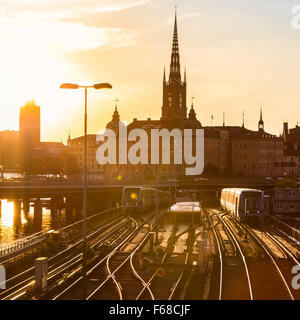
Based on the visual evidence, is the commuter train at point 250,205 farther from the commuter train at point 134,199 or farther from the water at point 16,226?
the water at point 16,226

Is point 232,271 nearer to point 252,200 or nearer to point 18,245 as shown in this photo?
point 18,245

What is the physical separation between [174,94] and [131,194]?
118714 millimetres

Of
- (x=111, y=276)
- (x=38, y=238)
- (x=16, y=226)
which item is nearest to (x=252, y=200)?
(x=38, y=238)

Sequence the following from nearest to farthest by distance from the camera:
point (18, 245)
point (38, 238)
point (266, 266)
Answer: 1. point (266, 266)
2. point (18, 245)
3. point (38, 238)

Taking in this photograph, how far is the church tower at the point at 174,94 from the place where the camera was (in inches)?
7298

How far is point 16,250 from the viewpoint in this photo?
3897 cm

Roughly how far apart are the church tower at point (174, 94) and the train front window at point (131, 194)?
383 feet

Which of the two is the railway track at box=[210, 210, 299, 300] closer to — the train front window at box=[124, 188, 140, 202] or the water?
the train front window at box=[124, 188, 140, 202]

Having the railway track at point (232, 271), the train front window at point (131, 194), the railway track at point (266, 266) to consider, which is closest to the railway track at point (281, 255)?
the railway track at point (266, 266)

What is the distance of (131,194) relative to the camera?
70.5m

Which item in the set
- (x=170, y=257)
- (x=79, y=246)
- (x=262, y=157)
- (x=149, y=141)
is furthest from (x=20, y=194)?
(x=262, y=157)

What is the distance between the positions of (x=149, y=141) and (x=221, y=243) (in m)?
144

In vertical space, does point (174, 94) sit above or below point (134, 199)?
above
